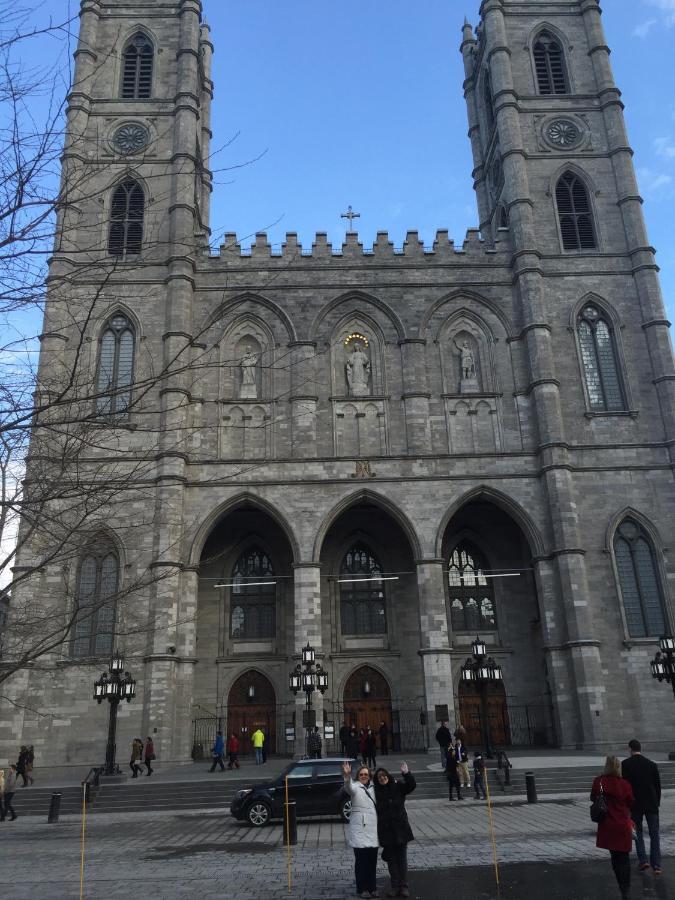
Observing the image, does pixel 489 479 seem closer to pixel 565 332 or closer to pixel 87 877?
pixel 565 332

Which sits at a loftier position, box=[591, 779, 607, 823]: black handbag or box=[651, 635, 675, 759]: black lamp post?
box=[651, 635, 675, 759]: black lamp post

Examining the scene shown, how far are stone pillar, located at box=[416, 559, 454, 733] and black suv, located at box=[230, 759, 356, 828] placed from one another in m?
9.68

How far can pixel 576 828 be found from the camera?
42.4ft

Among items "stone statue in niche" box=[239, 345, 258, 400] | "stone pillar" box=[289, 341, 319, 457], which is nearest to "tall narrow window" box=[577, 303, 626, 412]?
"stone pillar" box=[289, 341, 319, 457]

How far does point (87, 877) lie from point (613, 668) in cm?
1979

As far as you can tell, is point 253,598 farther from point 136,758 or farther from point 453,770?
point 453,770

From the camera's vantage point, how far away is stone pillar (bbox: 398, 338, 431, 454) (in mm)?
28359

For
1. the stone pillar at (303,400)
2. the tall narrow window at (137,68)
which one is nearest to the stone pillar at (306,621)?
the stone pillar at (303,400)

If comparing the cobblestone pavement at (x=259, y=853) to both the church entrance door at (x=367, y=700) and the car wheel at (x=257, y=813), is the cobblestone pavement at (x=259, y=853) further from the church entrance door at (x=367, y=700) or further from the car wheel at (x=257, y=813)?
the church entrance door at (x=367, y=700)

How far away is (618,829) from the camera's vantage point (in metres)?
7.78

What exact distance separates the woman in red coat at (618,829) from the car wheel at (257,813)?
9007 millimetres

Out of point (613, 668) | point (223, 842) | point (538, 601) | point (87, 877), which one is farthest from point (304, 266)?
point (87, 877)

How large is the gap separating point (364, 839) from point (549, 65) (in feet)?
118

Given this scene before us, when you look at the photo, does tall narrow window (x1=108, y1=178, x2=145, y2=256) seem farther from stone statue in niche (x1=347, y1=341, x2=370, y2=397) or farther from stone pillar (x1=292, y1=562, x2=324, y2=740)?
stone pillar (x1=292, y1=562, x2=324, y2=740)
